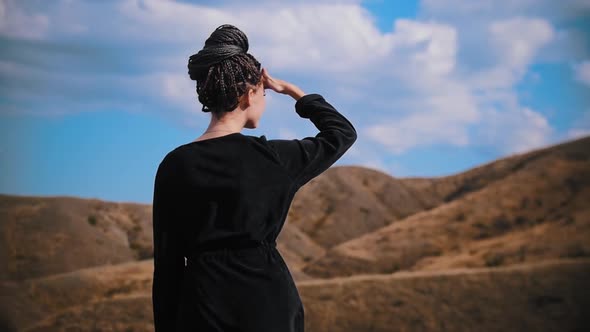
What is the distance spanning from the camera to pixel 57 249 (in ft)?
75.0

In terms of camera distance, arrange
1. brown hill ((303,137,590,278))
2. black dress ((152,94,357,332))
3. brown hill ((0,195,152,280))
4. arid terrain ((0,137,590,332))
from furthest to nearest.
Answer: brown hill ((0,195,152,280)) < brown hill ((303,137,590,278)) < arid terrain ((0,137,590,332)) < black dress ((152,94,357,332))

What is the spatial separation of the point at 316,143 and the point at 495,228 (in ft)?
64.5

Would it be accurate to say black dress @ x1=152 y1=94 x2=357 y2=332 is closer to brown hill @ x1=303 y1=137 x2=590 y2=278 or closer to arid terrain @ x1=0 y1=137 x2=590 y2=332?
arid terrain @ x1=0 y1=137 x2=590 y2=332

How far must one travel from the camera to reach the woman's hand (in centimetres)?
260

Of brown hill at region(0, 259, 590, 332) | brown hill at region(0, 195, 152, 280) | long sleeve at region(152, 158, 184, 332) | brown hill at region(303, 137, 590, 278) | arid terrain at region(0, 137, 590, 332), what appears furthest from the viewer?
brown hill at region(0, 195, 152, 280)

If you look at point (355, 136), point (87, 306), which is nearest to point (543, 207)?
point (87, 306)

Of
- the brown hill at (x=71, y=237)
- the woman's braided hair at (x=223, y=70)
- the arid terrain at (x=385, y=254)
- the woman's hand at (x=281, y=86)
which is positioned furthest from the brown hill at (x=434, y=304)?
the woman's braided hair at (x=223, y=70)

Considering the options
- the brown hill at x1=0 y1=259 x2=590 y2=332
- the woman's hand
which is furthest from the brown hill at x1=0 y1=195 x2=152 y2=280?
the woman's hand

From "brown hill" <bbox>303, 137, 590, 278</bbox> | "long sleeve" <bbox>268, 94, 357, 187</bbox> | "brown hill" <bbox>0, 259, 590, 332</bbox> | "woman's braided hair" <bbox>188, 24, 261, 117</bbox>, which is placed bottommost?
"brown hill" <bbox>0, 259, 590, 332</bbox>

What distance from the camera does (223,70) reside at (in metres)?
2.43

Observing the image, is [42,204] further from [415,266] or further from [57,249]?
[415,266]

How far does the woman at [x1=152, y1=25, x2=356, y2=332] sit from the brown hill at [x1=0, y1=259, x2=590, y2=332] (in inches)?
422

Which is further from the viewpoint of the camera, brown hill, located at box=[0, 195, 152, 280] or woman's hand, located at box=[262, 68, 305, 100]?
brown hill, located at box=[0, 195, 152, 280]

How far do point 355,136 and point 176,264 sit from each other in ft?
2.71
